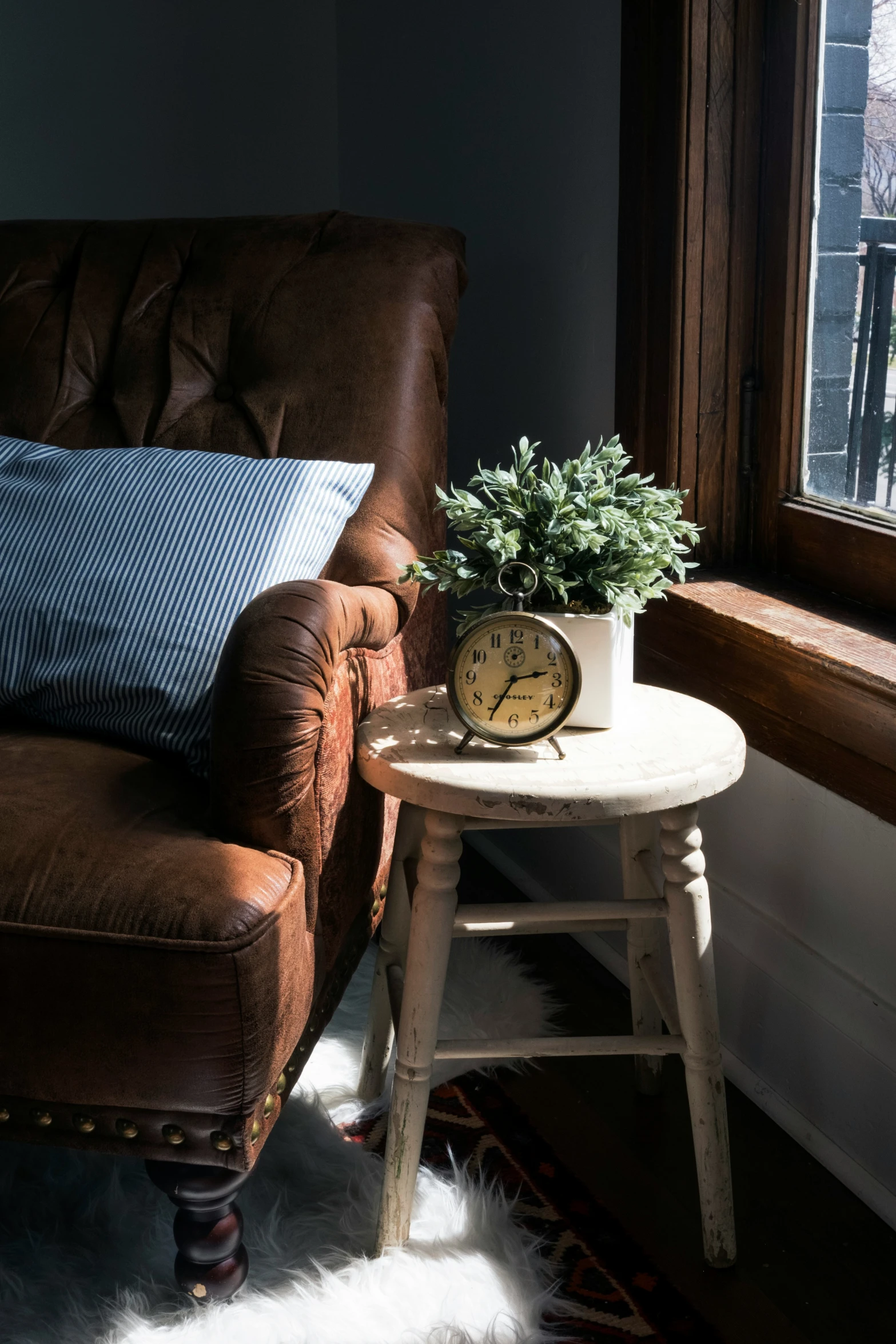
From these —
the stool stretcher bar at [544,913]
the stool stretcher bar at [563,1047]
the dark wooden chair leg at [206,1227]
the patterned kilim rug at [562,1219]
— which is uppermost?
the stool stretcher bar at [544,913]

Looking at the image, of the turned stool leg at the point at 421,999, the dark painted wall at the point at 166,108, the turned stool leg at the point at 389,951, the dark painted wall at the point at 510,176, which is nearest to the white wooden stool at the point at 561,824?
the turned stool leg at the point at 421,999

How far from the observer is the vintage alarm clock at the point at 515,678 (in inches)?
41.2

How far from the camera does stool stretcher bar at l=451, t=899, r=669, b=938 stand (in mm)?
1112

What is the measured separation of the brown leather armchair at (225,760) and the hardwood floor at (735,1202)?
0.31 m

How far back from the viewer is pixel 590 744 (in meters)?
1.08

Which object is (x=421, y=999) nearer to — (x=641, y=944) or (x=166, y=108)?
(x=641, y=944)

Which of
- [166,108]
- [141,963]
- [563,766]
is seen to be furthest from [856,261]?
[166,108]

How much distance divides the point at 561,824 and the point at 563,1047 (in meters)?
0.22

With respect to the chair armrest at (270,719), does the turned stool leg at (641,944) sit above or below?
below

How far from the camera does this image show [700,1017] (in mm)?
1087

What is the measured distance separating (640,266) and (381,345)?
12.6 inches

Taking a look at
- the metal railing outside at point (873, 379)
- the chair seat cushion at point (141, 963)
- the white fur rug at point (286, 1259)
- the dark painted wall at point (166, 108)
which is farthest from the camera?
the dark painted wall at point (166, 108)

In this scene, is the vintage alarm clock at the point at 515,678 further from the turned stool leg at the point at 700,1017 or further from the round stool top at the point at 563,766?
the turned stool leg at the point at 700,1017

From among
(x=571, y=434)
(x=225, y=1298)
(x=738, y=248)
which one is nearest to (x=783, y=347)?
(x=738, y=248)
